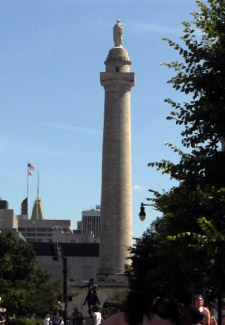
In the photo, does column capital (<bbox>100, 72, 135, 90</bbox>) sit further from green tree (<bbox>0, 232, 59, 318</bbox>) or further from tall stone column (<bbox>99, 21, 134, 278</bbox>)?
green tree (<bbox>0, 232, 59, 318</bbox>)

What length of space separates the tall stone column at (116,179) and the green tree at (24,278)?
25.6 meters

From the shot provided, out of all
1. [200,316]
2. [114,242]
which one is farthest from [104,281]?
[200,316]

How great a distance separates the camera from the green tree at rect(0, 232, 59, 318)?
83.7 meters

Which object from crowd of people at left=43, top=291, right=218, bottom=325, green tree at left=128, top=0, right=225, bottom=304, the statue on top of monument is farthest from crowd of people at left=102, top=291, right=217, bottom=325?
the statue on top of monument

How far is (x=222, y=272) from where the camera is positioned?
23172 mm

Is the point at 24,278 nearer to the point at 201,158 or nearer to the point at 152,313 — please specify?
the point at 201,158

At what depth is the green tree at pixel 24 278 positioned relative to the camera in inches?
3295

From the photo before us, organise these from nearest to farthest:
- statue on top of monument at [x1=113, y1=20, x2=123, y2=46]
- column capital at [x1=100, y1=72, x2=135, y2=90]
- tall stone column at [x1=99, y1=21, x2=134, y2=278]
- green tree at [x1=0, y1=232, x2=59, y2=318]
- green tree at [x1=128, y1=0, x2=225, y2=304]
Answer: green tree at [x1=128, y1=0, x2=225, y2=304] < green tree at [x1=0, y1=232, x2=59, y2=318] < tall stone column at [x1=99, y1=21, x2=134, y2=278] < column capital at [x1=100, y1=72, x2=135, y2=90] < statue on top of monument at [x1=113, y1=20, x2=123, y2=46]

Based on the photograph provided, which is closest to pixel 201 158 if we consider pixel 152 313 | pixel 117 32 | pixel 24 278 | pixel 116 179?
pixel 152 313

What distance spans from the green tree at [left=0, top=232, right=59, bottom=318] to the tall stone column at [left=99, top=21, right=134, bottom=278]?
84.0 ft

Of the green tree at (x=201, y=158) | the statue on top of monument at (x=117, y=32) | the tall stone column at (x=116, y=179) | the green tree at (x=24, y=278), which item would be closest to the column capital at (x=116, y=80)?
the tall stone column at (x=116, y=179)

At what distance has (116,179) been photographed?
411 ft

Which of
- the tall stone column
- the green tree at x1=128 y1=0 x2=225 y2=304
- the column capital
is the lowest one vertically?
the green tree at x1=128 y1=0 x2=225 y2=304

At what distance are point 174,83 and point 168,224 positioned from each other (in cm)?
389
